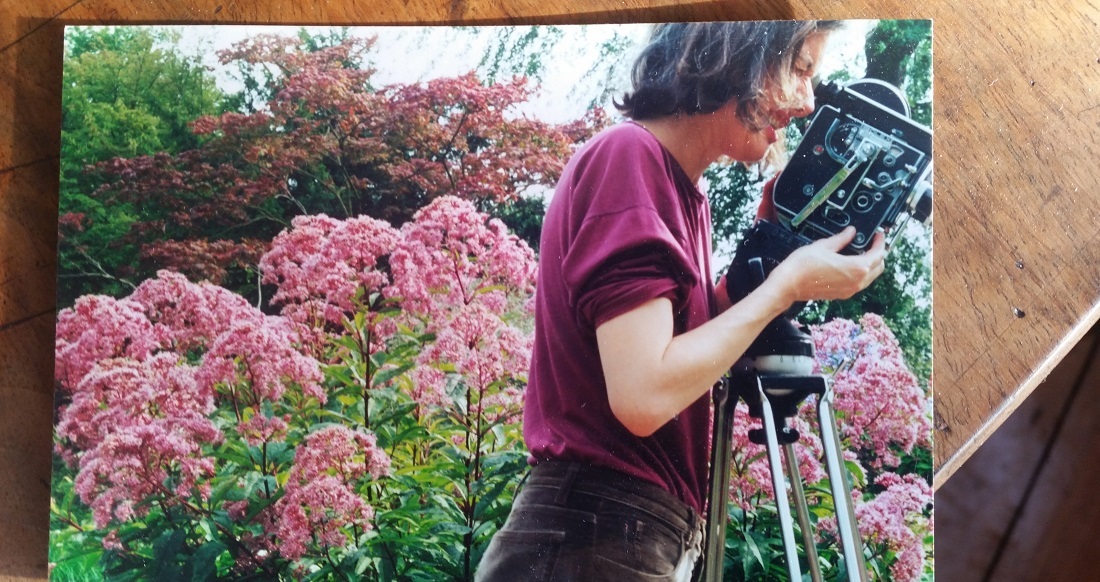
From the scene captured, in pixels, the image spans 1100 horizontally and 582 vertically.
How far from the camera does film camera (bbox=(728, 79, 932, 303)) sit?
0.77 metres

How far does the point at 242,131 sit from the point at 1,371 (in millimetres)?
343

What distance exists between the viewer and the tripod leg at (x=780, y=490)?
74cm

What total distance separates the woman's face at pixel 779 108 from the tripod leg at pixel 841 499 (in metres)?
0.25

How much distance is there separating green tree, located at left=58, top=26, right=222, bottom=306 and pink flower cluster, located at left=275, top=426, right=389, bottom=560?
253mm

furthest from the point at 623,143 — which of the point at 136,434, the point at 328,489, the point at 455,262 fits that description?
the point at 136,434

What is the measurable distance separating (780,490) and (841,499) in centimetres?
6

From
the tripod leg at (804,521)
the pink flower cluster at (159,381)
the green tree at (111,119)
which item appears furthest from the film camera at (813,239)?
the green tree at (111,119)

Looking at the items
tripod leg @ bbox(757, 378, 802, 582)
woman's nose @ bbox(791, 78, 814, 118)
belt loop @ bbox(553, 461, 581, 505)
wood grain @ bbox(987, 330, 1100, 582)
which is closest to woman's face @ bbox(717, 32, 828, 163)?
woman's nose @ bbox(791, 78, 814, 118)

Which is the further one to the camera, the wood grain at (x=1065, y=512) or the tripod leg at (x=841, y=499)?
the wood grain at (x=1065, y=512)

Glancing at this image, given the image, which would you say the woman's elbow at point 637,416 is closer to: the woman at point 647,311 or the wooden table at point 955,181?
the woman at point 647,311

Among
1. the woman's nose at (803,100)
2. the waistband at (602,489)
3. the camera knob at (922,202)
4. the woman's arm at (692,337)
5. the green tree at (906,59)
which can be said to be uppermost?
the green tree at (906,59)

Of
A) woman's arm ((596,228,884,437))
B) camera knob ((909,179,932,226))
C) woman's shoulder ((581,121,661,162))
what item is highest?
woman's shoulder ((581,121,661,162))

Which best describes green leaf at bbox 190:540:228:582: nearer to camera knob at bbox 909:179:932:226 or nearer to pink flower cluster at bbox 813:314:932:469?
pink flower cluster at bbox 813:314:932:469

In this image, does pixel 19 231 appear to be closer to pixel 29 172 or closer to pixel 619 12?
pixel 29 172
